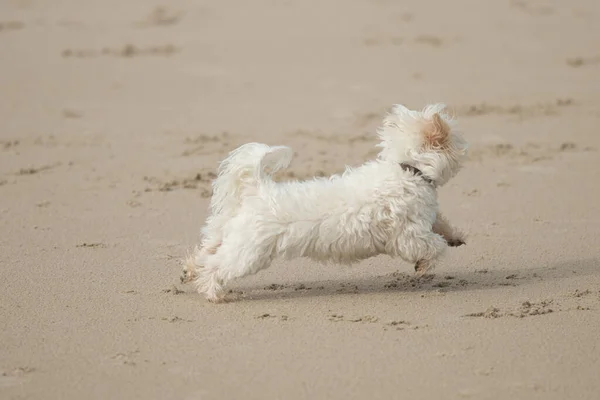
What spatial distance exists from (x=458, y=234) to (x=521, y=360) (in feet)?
4.15

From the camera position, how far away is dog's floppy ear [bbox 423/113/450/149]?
5938 mm

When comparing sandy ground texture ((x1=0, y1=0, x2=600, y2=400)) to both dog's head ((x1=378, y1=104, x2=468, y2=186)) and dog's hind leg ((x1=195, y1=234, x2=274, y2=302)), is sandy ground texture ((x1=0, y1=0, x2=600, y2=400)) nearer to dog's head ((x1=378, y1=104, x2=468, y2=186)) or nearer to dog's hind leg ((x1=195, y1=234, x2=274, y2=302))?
dog's hind leg ((x1=195, y1=234, x2=274, y2=302))

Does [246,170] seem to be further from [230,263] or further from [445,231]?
[445,231]

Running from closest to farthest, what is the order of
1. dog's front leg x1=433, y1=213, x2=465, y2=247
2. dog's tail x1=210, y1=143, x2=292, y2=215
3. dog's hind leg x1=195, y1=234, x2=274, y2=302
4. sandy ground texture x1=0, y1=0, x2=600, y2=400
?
sandy ground texture x1=0, y1=0, x2=600, y2=400 → dog's hind leg x1=195, y1=234, x2=274, y2=302 → dog's tail x1=210, y1=143, x2=292, y2=215 → dog's front leg x1=433, y1=213, x2=465, y2=247

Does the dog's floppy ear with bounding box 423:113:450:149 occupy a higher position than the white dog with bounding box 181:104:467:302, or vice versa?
the dog's floppy ear with bounding box 423:113:450:149

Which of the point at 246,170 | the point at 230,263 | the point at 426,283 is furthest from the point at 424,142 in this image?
the point at 230,263

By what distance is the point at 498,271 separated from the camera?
6461 millimetres

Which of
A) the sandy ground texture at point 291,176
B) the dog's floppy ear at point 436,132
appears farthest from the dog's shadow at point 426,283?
the dog's floppy ear at point 436,132

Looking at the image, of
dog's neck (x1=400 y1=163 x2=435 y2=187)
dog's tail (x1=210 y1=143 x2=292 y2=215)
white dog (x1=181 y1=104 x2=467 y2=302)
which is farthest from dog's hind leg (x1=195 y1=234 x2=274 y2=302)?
dog's neck (x1=400 y1=163 x2=435 y2=187)

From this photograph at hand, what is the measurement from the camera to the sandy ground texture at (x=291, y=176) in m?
5.04

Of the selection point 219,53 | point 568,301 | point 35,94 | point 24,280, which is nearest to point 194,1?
point 219,53

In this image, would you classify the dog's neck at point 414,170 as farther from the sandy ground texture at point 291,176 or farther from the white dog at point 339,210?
the sandy ground texture at point 291,176

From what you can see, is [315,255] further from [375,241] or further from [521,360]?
[521,360]

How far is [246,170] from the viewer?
5898 millimetres
